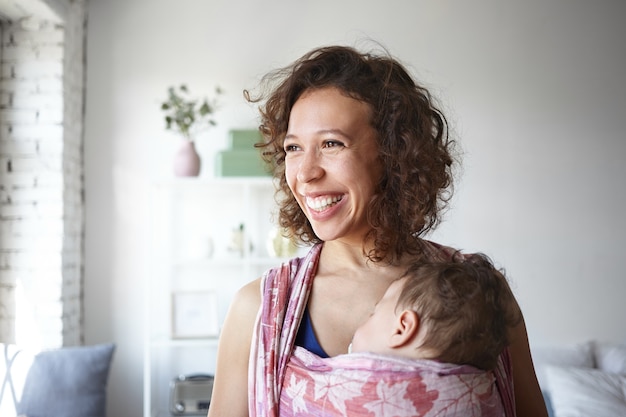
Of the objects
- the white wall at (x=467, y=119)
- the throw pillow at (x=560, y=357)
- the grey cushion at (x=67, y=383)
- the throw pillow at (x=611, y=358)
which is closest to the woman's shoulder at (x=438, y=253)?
the grey cushion at (x=67, y=383)

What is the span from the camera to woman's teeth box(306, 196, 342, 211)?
1.21 meters

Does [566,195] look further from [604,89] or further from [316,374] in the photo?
[316,374]

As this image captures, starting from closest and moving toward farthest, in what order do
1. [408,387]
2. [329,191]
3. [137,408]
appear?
[408,387] → [329,191] → [137,408]

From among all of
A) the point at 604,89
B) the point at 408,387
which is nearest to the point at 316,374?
the point at 408,387

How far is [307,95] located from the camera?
1.26m

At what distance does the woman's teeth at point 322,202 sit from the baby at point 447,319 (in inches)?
7.3

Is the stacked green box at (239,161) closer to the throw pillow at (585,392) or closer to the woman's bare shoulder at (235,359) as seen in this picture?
the throw pillow at (585,392)

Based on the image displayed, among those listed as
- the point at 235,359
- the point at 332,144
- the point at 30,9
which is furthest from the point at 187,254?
the point at 332,144

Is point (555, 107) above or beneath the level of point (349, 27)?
beneath

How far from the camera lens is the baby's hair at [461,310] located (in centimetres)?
112

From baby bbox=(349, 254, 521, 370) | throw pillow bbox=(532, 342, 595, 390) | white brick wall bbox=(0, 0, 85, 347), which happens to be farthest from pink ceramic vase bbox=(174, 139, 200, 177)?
baby bbox=(349, 254, 521, 370)

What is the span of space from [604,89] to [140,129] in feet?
9.18

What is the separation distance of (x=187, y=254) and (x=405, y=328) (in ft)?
9.75

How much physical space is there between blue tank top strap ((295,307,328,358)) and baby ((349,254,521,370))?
0.06 metres
